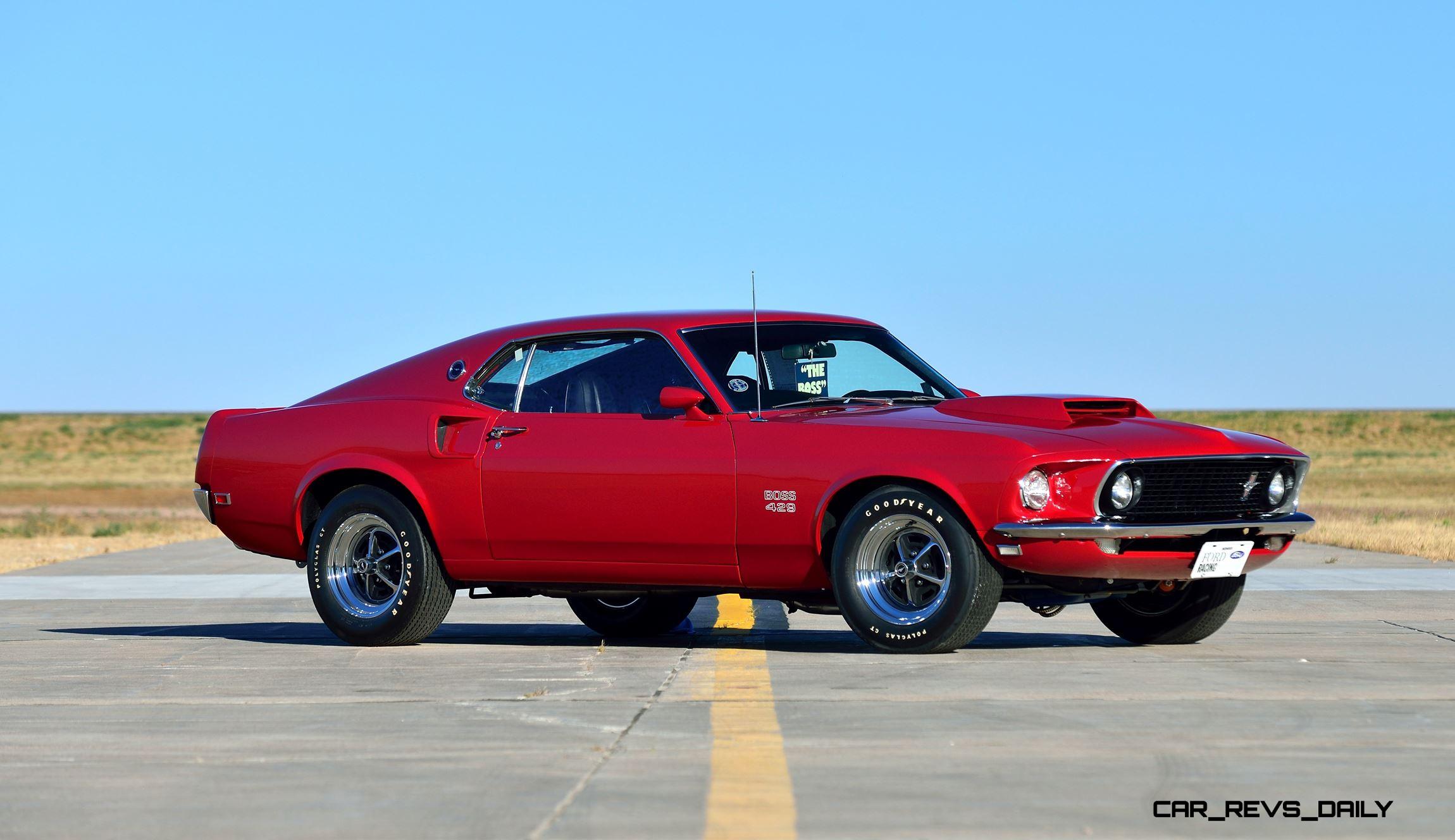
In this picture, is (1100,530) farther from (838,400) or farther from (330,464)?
(330,464)

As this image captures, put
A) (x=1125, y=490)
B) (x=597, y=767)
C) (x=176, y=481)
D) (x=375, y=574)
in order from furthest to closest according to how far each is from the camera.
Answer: (x=176, y=481) < (x=375, y=574) < (x=1125, y=490) < (x=597, y=767)

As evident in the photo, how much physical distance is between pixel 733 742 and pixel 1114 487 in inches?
99.6

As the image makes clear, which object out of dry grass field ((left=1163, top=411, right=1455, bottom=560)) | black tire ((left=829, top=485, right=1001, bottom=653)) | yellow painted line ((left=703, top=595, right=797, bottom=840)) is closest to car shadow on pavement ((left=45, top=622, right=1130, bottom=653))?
black tire ((left=829, top=485, right=1001, bottom=653))

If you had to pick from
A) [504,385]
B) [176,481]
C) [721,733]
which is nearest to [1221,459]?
[721,733]

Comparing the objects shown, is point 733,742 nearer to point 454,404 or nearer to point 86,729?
point 86,729

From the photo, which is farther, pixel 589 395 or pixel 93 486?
pixel 93 486

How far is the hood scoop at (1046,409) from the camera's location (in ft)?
26.2

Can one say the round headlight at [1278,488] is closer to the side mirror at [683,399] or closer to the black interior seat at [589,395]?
the side mirror at [683,399]

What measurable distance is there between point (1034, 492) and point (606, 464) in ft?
6.51

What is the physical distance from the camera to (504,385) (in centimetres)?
903

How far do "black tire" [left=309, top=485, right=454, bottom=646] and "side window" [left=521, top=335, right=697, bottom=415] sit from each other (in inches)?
33.9

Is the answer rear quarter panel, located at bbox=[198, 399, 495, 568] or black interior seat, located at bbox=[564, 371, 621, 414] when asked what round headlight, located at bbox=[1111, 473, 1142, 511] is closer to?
black interior seat, located at bbox=[564, 371, 621, 414]

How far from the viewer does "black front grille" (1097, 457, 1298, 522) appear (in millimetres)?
7711

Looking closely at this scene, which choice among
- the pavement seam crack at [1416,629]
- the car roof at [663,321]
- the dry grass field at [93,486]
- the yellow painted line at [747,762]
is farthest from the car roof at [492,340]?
the dry grass field at [93,486]
